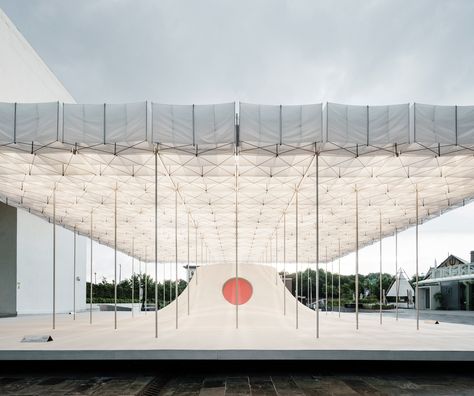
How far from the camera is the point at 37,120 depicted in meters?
16.6

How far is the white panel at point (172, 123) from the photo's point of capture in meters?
16.6

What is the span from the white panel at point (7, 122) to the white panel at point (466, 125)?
15043 mm

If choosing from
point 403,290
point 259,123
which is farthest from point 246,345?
point 403,290

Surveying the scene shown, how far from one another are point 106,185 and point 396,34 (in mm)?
20237

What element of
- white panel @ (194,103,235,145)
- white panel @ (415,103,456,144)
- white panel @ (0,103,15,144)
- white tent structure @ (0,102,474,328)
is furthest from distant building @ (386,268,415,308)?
white panel @ (0,103,15,144)

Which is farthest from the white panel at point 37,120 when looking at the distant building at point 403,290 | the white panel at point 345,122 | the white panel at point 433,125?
the distant building at point 403,290

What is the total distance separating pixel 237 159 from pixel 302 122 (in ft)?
13.6

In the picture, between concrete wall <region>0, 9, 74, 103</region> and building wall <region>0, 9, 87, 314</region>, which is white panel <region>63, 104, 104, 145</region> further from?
building wall <region>0, 9, 87, 314</region>

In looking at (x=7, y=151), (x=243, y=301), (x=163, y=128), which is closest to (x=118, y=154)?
(x=163, y=128)

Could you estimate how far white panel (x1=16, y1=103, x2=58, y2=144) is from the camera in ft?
54.4

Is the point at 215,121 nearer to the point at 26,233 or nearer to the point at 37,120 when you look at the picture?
the point at 37,120

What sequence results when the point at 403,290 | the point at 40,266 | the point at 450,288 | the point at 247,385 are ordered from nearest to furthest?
the point at 247,385
the point at 40,266
the point at 450,288
the point at 403,290

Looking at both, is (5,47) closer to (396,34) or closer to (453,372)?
(396,34)

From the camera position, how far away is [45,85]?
3991 centimetres
